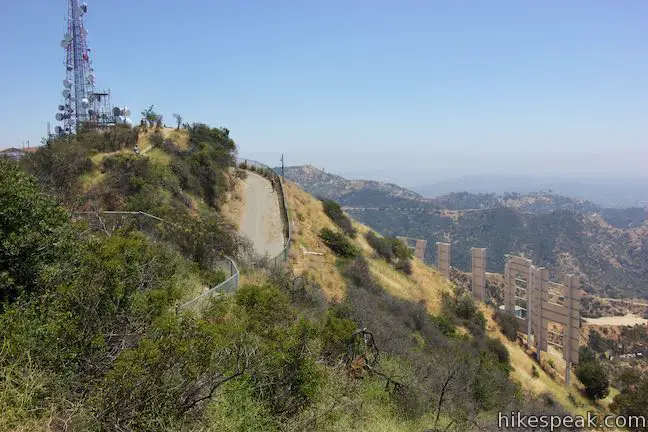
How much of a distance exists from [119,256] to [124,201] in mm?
13817

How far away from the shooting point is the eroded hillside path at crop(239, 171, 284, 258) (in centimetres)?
2428

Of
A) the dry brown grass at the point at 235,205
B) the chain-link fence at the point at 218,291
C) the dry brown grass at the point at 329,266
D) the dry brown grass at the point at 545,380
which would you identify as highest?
the dry brown grass at the point at 235,205

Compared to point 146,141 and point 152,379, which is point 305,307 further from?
point 146,141

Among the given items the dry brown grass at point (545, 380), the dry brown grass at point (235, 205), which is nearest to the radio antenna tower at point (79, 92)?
the dry brown grass at point (235, 205)

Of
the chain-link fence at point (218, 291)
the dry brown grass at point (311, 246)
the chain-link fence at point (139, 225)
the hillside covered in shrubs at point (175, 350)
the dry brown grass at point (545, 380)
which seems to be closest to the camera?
the hillside covered in shrubs at point (175, 350)

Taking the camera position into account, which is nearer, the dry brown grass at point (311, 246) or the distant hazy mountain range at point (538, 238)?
the dry brown grass at point (311, 246)

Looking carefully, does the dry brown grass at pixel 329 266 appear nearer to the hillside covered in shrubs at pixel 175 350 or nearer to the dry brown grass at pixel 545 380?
the dry brown grass at pixel 545 380

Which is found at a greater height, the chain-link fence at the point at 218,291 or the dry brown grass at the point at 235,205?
the dry brown grass at the point at 235,205

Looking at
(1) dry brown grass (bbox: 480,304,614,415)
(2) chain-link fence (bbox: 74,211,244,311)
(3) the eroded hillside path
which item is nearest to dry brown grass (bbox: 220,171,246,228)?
(3) the eroded hillside path

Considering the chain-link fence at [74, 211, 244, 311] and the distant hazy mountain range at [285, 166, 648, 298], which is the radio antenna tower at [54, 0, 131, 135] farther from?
the distant hazy mountain range at [285, 166, 648, 298]

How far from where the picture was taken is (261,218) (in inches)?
1115

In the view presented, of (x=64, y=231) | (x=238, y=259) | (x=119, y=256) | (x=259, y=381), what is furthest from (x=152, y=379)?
(x=238, y=259)

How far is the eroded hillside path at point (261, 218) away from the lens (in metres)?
24.3

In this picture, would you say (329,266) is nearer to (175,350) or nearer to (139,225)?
(139,225)
